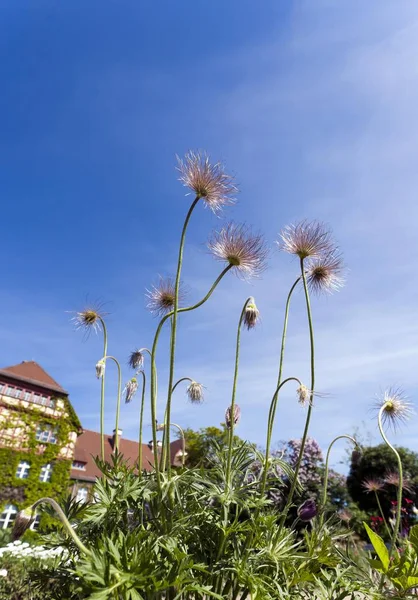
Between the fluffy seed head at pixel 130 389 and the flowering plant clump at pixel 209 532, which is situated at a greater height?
the fluffy seed head at pixel 130 389

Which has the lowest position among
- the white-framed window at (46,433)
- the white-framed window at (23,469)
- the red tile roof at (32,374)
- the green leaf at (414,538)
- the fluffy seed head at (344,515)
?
the fluffy seed head at (344,515)

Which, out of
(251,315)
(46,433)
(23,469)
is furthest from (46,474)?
(251,315)

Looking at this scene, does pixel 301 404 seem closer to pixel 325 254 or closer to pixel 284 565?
pixel 284 565

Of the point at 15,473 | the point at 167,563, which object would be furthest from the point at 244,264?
the point at 15,473

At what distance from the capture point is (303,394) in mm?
2574

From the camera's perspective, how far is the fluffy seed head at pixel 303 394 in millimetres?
2547

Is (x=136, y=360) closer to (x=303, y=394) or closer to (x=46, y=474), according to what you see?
(x=303, y=394)

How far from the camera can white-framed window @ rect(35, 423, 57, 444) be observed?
2086 centimetres

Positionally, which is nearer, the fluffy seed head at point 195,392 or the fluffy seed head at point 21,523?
the fluffy seed head at point 21,523

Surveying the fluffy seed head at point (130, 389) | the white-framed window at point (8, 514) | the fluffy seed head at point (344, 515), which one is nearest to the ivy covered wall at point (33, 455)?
the white-framed window at point (8, 514)

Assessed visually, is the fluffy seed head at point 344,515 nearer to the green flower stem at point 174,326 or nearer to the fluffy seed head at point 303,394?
the fluffy seed head at point 303,394

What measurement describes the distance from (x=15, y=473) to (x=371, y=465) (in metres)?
17.1

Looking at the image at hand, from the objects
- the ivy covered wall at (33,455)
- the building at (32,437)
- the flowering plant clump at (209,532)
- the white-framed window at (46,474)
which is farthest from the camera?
the white-framed window at (46,474)

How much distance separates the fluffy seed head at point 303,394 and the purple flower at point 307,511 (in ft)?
2.46
